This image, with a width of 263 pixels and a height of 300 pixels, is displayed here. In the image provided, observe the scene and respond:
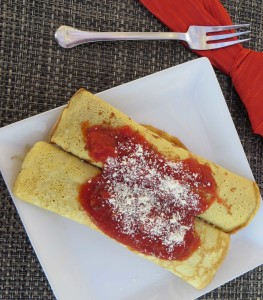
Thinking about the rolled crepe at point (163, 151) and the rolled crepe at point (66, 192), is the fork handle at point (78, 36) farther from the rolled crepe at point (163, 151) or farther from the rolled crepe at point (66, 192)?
the rolled crepe at point (66, 192)

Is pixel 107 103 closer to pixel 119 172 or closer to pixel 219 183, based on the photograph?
pixel 119 172

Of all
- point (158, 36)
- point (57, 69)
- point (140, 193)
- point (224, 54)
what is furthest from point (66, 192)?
point (224, 54)

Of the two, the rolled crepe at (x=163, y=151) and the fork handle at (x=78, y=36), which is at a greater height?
the fork handle at (x=78, y=36)

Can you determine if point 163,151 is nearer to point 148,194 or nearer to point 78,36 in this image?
point 148,194

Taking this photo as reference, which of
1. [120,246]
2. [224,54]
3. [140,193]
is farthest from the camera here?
[224,54]

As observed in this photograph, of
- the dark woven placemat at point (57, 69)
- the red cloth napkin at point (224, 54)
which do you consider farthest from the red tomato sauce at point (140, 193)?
the red cloth napkin at point (224, 54)

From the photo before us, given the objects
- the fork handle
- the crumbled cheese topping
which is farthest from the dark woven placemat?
the crumbled cheese topping

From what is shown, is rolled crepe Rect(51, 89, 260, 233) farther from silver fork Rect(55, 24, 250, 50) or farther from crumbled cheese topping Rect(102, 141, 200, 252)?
silver fork Rect(55, 24, 250, 50)
